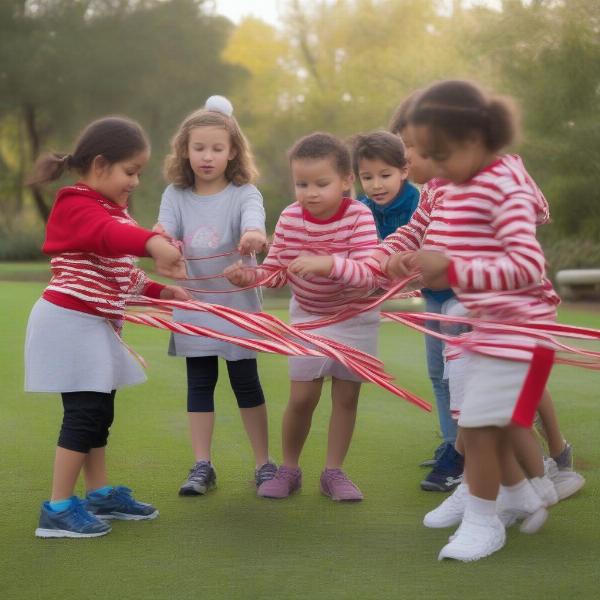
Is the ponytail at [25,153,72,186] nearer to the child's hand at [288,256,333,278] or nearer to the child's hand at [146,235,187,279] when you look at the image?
the child's hand at [146,235,187,279]

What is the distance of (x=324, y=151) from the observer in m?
4.47

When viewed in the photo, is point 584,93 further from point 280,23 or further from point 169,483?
point 280,23

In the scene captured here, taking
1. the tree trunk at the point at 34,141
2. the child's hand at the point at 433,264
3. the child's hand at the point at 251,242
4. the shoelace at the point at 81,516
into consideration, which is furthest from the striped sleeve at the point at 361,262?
the tree trunk at the point at 34,141

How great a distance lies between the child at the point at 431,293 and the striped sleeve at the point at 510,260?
1.68ft

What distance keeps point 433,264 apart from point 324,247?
109 cm

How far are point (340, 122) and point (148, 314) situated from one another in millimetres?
30551

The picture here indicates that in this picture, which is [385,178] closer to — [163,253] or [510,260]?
[163,253]

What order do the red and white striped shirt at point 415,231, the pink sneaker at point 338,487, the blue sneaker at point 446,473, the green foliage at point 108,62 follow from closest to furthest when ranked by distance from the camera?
the red and white striped shirt at point 415,231 < the pink sneaker at point 338,487 < the blue sneaker at point 446,473 < the green foliage at point 108,62

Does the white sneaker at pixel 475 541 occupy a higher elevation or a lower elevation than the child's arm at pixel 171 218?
lower

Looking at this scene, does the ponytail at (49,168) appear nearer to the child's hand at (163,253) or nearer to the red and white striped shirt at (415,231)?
the child's hand at (163,253)

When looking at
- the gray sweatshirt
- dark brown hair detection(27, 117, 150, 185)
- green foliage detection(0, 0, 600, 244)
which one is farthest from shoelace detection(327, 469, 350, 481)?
green foliage detection(0, 0, 600, 244)

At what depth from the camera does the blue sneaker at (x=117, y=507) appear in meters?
4.27

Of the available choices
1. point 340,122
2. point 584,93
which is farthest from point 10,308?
point 340,122

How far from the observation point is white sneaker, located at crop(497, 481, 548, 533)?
3.99m
